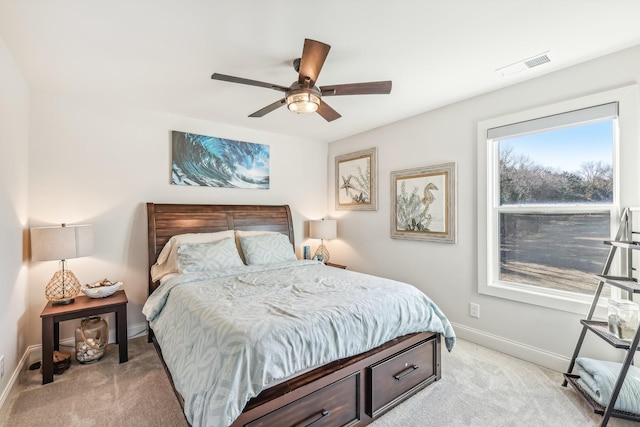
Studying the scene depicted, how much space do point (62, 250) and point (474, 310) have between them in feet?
12.6

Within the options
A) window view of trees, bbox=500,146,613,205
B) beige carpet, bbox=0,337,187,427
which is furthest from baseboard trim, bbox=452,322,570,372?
beige carpet, bbox=0,337,187,427

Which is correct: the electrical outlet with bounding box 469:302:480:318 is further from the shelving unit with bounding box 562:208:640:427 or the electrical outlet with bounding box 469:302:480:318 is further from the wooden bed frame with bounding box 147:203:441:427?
the wooden bed frame with bounding box 147:203:441:427

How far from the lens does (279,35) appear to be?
1.95 m

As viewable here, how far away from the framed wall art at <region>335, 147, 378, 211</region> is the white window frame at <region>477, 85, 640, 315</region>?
1.41 meters

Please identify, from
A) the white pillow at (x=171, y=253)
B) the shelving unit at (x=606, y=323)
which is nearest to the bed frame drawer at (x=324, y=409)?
the shelving unit at (x=606, y=323)

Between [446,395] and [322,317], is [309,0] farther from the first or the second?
[446,395]

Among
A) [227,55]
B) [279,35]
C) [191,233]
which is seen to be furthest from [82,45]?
[191,233]

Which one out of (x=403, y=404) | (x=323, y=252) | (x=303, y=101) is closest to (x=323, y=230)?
(x=323, y=252)

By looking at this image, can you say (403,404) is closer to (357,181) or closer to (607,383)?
(607,383)

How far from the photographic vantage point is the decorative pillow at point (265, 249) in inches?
130

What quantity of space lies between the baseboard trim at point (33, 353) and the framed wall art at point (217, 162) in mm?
1669

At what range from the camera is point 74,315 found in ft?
8.13

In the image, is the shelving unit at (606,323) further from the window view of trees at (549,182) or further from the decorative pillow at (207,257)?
the decorative pillow at (207,257)

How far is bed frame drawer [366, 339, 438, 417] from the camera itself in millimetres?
1928
